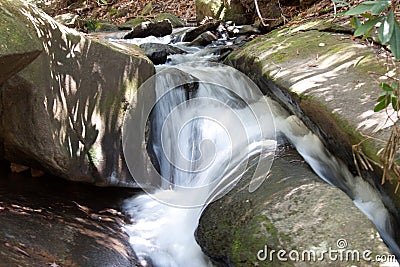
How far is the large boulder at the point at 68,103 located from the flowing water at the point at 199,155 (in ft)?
0.87

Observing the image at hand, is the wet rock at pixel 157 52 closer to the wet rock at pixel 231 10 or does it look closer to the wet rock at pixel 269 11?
the wet rock at pixel 269 11

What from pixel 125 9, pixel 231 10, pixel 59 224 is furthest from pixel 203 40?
pixel 125 9

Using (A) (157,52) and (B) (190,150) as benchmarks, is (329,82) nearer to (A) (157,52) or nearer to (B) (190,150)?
(B) (190,150)

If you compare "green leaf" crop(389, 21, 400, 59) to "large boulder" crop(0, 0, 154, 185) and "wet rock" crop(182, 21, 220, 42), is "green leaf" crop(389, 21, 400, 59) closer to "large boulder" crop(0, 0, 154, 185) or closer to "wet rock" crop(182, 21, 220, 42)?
"large boulder" crop(0, 0, 154, 185)

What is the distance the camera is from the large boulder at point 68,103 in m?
3.71

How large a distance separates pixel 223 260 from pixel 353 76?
2055mm

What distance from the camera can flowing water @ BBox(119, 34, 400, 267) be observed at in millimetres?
3385

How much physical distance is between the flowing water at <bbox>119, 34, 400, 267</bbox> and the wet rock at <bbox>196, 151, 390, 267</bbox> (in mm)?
207

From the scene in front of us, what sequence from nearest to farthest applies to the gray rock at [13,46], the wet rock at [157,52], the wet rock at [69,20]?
the gray rock at [13,46] < the wet rock at [157,52] < the wet rock at [69,20]

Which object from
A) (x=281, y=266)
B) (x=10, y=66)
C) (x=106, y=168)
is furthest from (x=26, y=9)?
(x=281, y=266)

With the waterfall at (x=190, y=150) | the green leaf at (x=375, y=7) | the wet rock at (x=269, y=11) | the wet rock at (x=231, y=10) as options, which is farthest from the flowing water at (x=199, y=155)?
the wet rock at (x=231, y=10)

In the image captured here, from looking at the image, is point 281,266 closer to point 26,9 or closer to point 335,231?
point 335,231

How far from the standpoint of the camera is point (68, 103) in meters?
3.97

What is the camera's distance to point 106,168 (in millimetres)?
4254
